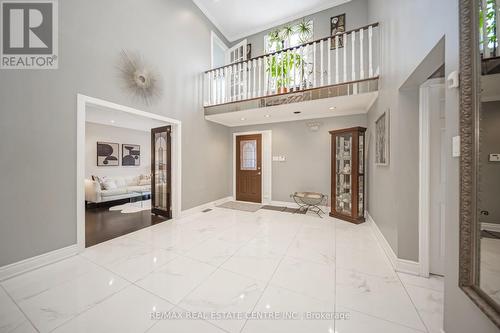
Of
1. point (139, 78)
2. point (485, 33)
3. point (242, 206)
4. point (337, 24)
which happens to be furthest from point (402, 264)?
point (337, 24)

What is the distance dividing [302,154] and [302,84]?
181 centimetres

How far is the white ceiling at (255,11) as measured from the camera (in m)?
4.67

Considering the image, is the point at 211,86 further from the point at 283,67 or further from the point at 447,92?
the point at 447,92

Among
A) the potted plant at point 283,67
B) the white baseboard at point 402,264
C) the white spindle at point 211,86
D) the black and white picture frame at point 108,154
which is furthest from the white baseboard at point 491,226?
the black and white picture frame at point 108,154

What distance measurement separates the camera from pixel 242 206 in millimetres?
→ 5121

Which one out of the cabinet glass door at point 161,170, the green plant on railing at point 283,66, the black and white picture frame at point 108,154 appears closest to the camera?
the green plant on railing at point 283,66

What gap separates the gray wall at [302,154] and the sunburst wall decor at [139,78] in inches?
111

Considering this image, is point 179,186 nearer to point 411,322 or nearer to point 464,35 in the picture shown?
point 411,322

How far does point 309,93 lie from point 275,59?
1179 millimetres

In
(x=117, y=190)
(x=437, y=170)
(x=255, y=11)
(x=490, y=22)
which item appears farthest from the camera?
(x=117, y=190)

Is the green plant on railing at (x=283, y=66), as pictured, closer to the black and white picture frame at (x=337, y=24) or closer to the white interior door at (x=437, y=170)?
the black and white picture frame at (x=337, y=24)

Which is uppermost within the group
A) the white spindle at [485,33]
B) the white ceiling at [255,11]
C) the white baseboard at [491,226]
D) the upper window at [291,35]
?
the white ceiling at [255,11]

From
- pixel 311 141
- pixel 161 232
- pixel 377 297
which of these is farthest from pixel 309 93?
pixel 161 232

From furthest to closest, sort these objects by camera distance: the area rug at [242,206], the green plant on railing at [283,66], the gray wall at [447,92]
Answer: the area rug at [242,206] → the green plant on railing at [283,66] → the gray wall at [447,92]
